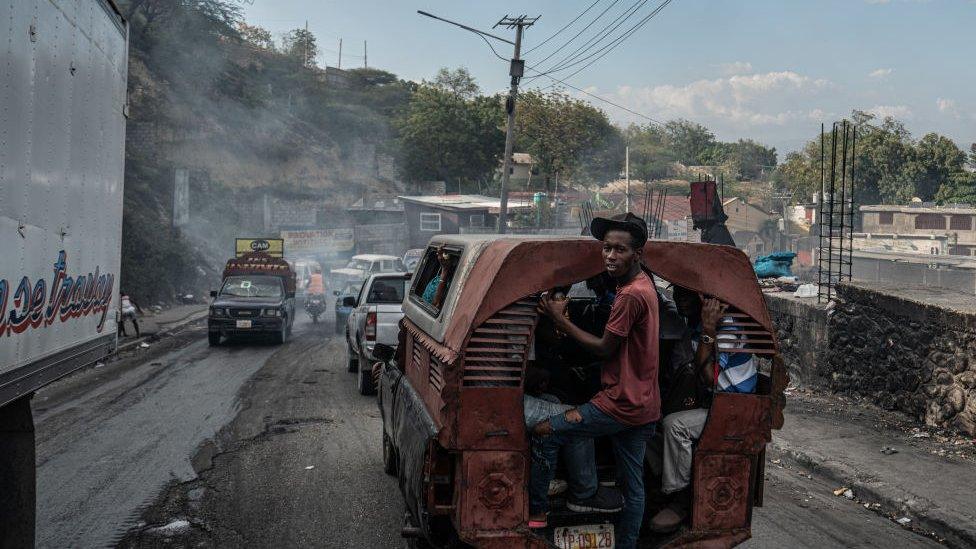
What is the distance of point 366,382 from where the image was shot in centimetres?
1173

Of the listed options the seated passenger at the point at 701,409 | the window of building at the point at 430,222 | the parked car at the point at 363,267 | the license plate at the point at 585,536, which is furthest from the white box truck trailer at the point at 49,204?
the window of building at the point at 430,222

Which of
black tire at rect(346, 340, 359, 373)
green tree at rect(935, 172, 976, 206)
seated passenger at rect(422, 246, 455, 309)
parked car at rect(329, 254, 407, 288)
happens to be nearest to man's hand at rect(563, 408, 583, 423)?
seated passenger at rect(422, 246, 455, 309)

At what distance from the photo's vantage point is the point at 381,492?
683 centimetres

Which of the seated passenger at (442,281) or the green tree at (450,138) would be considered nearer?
the seated passenger at (442,281)

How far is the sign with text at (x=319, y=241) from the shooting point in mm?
43906

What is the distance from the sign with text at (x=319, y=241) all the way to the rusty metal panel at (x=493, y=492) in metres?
40.7

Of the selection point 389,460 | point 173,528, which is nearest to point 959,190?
point 389,460

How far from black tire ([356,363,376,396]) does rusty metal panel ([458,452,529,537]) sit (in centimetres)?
764

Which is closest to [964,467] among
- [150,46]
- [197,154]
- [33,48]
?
[33,48]

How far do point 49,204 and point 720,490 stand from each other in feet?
13.6

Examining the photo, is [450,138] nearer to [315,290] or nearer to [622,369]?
[315,290]

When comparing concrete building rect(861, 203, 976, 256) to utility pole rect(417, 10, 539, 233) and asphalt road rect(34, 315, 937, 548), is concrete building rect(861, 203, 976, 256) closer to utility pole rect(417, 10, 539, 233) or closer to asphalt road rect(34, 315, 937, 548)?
utility pole rect(417, 10, 539, 233)

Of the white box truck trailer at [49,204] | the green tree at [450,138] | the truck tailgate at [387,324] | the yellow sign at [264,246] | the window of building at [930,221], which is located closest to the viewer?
the white box truck trailer at [49,204]

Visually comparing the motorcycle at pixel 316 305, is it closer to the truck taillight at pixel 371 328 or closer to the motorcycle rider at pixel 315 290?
the motorcycle rider at pixel 315 290
